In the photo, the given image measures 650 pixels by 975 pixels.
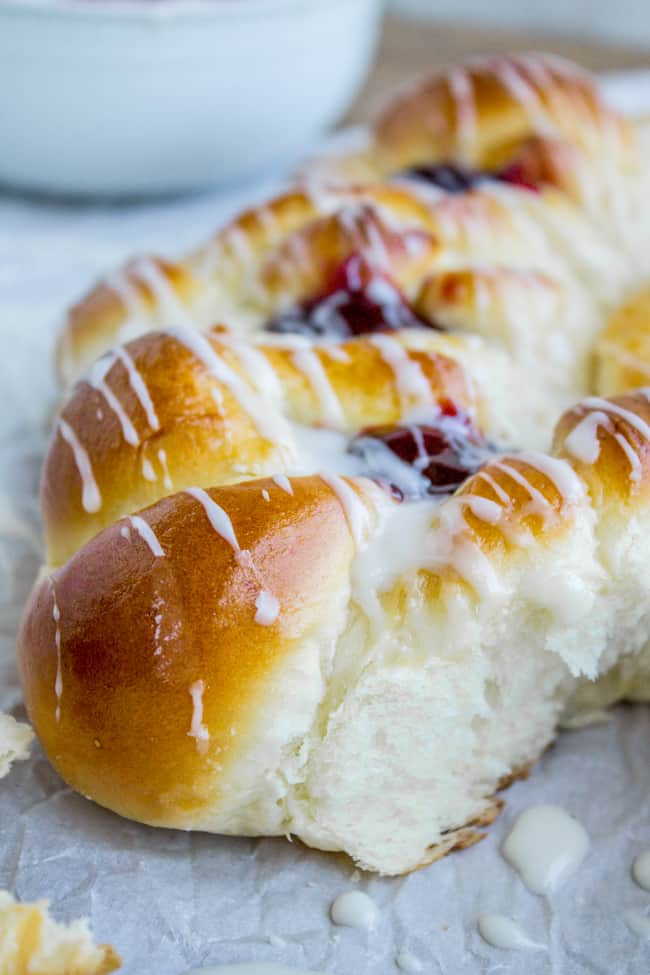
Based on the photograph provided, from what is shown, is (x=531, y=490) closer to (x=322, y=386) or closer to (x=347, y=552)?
(x=347, y=552)

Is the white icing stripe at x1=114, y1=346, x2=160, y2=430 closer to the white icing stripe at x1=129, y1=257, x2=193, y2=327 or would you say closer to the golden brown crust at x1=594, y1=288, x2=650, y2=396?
the white icing stripe at x1=129, y1=257, x2=193, y2=327

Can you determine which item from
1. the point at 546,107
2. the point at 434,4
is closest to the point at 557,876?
the point at 546,107

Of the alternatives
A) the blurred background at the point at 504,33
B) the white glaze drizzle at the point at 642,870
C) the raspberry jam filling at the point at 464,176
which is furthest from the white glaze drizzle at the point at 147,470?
the blurred background at the point at 504,33

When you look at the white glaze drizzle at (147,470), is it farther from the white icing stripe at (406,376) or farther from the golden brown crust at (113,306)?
the golden brown crust at (113,306)

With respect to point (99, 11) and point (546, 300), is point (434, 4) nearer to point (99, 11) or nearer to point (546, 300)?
point (99, 11)

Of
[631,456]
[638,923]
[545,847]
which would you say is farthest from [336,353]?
[638,923]
